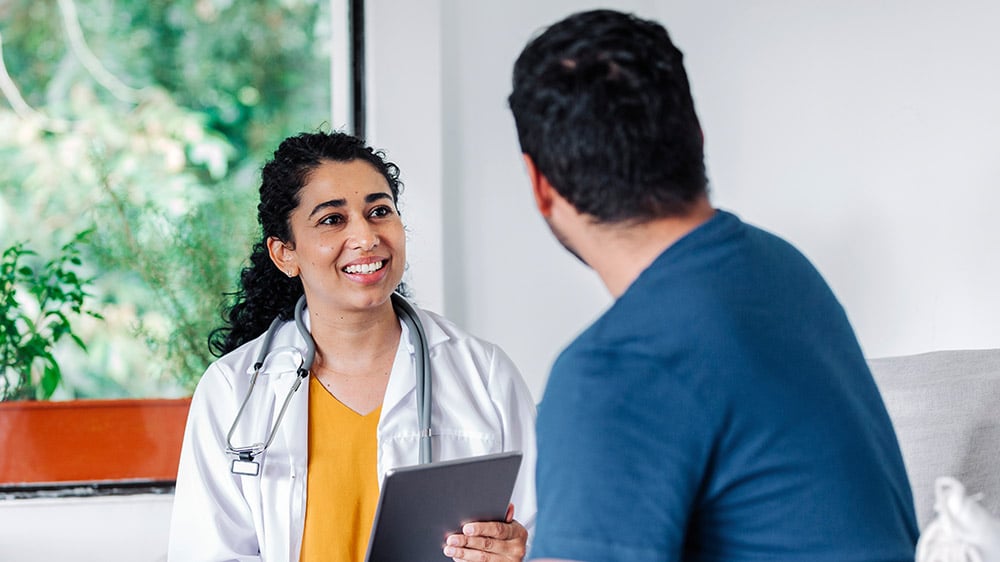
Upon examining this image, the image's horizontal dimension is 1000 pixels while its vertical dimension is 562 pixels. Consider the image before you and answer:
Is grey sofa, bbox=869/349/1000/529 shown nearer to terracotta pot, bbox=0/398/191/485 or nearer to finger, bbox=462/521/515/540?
finger, bbox=462/521/515/540

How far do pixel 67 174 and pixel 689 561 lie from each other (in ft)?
7.11

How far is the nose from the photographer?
73.9 inches

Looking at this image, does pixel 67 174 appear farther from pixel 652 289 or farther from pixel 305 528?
pixel 652 289

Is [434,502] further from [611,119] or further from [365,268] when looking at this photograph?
[611,119]

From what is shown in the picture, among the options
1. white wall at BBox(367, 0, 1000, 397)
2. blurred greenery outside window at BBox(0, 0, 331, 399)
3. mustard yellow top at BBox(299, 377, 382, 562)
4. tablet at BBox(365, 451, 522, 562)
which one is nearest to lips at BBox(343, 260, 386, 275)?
mustard yellow top at BBox(299, 377, 382, 562)

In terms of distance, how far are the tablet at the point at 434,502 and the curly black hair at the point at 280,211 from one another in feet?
2.23

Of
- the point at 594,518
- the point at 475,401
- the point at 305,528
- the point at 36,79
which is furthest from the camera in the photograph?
the point at 36,79

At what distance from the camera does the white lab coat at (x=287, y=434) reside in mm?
1795

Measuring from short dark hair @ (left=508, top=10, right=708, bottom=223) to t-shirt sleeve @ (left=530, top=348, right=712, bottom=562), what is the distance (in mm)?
146

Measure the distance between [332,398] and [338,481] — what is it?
160mm

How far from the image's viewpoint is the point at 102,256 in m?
2.59

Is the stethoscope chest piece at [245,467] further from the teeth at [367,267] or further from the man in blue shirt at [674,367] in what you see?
the man in blue shirt at [674,367]

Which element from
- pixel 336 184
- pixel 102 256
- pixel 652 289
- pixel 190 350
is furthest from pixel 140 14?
pixel 652 289

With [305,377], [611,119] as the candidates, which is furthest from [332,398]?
[611,119]
